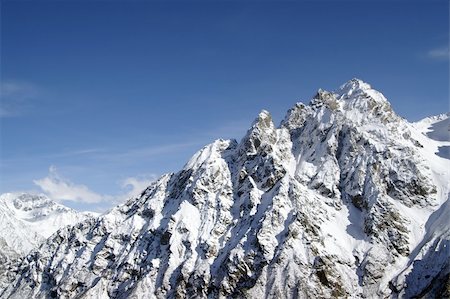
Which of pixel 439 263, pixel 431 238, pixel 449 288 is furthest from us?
pixel 431 238

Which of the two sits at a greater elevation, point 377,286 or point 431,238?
point 431,238

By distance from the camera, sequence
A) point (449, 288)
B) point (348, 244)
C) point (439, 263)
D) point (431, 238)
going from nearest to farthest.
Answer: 1. point (449, 288)
2. point (439, 263)
3. point (431, 238)
4. point (348, 244)

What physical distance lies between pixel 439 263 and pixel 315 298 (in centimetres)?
4322

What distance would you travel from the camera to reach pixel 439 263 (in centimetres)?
→ 17138

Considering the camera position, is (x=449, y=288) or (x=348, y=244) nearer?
(x=449, y=288)

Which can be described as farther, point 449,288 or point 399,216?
point 399,216

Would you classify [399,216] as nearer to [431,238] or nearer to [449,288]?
[431,238]

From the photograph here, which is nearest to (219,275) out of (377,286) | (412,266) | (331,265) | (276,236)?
(276,236)

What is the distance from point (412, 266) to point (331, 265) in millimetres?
27954

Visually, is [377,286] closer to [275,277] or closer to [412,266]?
[412,266]

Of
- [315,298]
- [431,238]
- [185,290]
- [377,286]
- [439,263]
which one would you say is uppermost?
[431,238]

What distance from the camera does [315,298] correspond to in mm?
177625

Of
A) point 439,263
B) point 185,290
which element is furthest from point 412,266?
point 185,290

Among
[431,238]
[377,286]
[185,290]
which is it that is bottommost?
[185,290]
